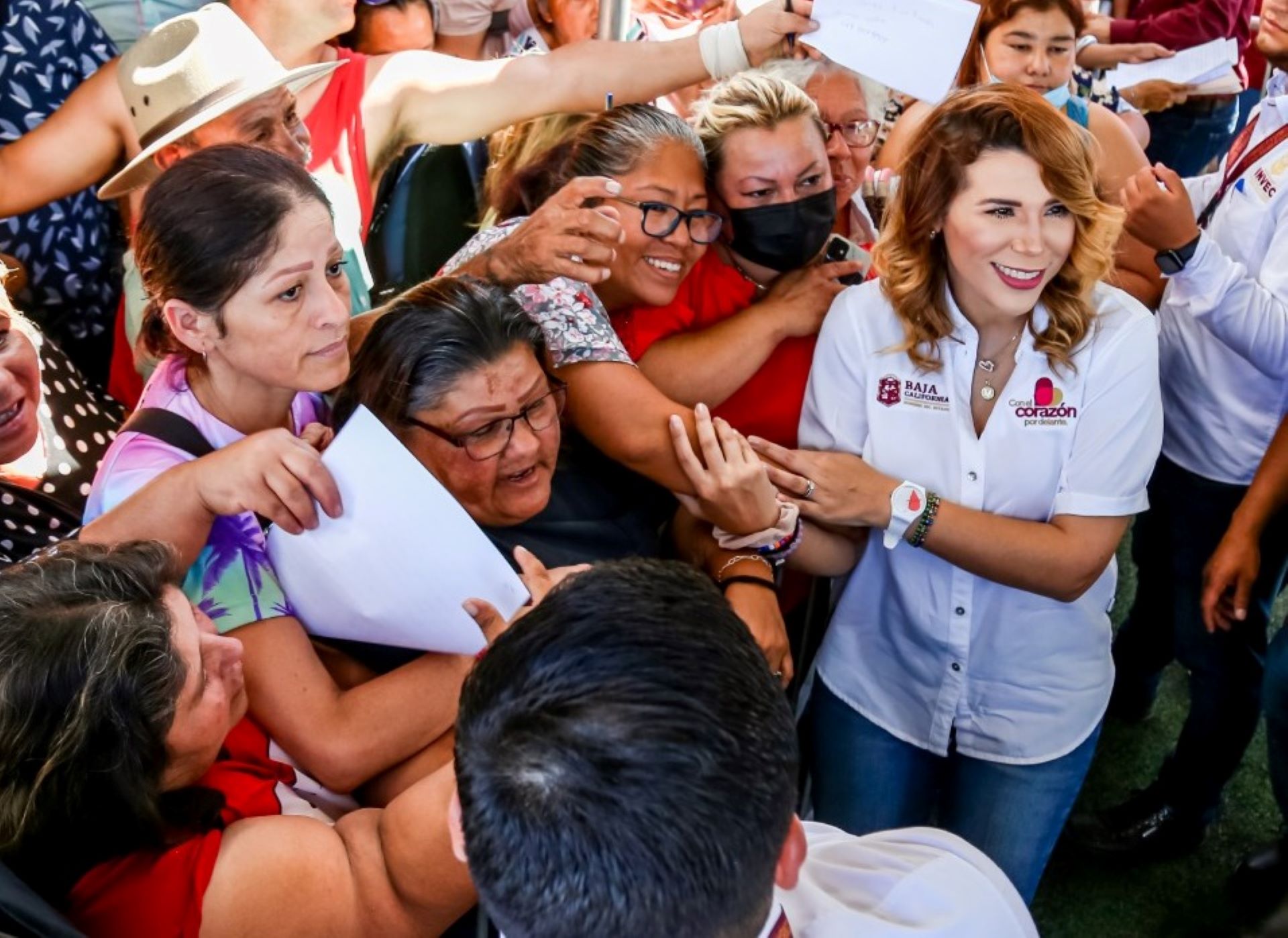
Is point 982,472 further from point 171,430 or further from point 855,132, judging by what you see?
point 171,430

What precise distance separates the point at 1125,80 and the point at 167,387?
363 cm

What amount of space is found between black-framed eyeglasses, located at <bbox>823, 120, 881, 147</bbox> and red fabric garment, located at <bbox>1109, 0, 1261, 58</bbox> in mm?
2559

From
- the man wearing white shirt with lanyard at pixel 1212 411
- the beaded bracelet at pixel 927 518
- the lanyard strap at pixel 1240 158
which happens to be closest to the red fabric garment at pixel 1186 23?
the man wearing white shirt with lanyard at pixel 1212 411

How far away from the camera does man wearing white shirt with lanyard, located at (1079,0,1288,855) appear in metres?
2.16

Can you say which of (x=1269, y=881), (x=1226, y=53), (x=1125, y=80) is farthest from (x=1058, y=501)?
(x=1226, y=53)

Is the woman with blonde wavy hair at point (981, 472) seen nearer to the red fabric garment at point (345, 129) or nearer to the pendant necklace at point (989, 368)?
the pendant necklace at point (989, 368)

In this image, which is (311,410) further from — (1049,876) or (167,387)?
(1049,876)

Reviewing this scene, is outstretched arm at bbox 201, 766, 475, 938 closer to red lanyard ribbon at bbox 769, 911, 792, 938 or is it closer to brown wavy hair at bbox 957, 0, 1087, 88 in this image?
red lanyard ribbon at bbox 769, 911, 792, 938

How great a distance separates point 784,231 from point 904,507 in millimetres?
618

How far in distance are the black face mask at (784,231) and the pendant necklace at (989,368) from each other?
43 centimetres

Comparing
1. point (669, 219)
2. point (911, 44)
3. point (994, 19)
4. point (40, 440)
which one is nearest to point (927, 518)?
point (669, 219)

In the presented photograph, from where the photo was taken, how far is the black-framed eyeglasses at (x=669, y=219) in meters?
2.04

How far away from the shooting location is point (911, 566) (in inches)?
78.7

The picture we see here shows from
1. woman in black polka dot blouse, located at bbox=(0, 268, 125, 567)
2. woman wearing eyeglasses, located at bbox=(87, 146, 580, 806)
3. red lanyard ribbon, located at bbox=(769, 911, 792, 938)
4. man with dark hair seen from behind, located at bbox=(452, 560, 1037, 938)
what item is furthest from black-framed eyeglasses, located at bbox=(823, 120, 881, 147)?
red lanyard ribbon, located at bbox=(769, 911, 792, 938)
